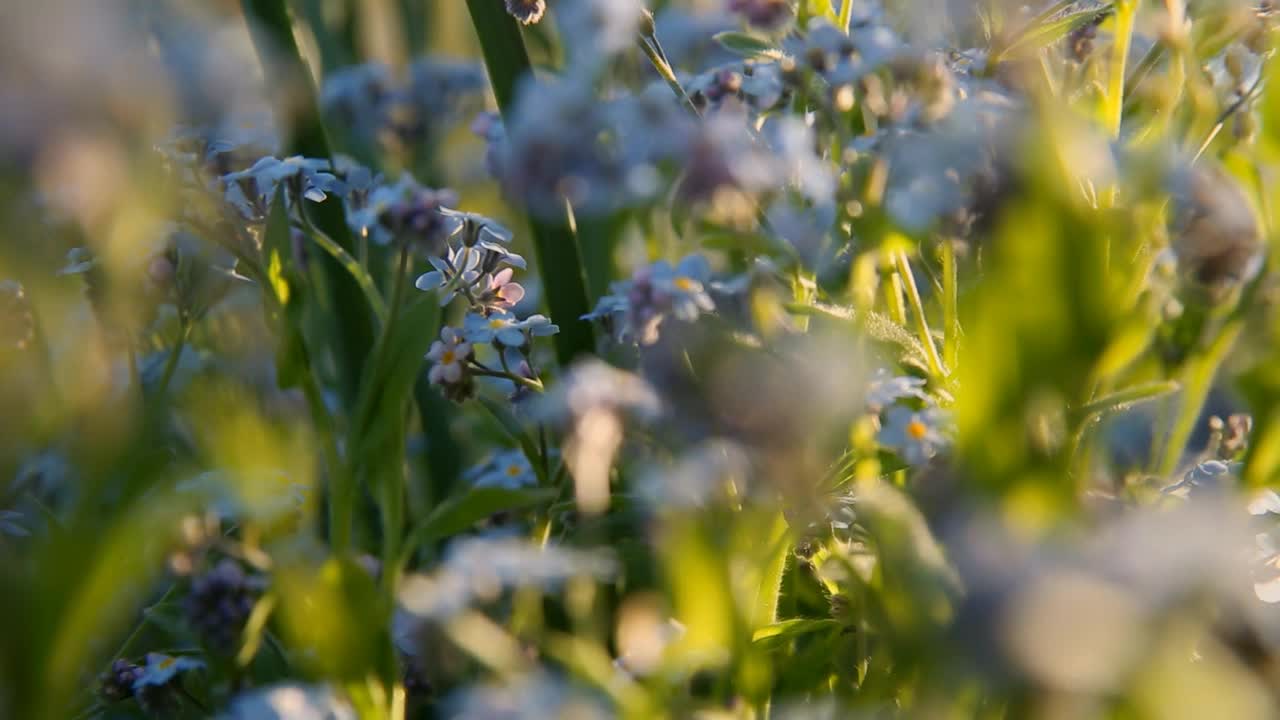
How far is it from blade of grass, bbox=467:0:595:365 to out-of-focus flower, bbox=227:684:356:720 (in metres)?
0.59

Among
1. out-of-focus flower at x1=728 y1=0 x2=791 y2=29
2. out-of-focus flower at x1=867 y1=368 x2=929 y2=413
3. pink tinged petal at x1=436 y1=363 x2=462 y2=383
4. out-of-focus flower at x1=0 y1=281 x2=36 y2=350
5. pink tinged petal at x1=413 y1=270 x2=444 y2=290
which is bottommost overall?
out-of-focus flower at x1=867 y1=368 x2=929 y2=413

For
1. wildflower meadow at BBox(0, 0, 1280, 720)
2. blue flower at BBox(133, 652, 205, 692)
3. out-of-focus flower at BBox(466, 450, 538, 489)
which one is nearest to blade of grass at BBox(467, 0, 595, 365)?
wildflower meadow at BBox(0, 0, 1280, 720)

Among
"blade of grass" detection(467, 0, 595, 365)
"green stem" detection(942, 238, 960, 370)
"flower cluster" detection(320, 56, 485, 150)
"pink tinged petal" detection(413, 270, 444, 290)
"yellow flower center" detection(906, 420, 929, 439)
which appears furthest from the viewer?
"flower cluster" detection(320, 56, 485, 150)

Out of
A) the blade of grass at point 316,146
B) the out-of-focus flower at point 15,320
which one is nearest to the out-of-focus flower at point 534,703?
the out-of-focus flower at point 15,320

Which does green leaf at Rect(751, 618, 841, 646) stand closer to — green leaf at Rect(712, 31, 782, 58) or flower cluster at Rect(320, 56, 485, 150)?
green leaf at Rect(712, 31, 782, 58)

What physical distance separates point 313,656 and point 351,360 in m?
0.68

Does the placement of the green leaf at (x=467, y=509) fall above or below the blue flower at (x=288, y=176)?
below

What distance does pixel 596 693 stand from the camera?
56cm

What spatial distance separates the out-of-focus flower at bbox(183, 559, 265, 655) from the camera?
2.85ft

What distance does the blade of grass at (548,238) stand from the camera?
3.96 feet

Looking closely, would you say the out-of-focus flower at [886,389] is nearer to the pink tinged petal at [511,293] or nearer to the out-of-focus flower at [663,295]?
the out-of-focus flower at [663,295]

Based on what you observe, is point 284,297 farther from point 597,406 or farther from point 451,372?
point 597,406

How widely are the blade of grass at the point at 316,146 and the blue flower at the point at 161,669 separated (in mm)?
462

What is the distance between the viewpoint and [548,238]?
121 cm
